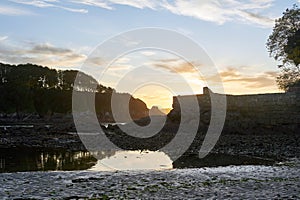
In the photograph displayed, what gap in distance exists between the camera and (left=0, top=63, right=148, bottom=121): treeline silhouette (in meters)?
124

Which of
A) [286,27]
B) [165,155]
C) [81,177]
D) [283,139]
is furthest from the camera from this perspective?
[286,27]

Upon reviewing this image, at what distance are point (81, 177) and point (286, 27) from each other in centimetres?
5151

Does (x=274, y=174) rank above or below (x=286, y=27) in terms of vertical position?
below

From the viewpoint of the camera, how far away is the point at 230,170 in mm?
22344

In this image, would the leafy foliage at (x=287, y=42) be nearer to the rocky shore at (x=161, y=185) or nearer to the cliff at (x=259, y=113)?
the cliff at (x=259, y=113)

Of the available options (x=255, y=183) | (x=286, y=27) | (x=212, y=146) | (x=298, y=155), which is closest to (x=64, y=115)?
(x=286, y=27)

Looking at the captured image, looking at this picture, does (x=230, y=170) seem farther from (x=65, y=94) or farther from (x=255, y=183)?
(x=65, y=94)

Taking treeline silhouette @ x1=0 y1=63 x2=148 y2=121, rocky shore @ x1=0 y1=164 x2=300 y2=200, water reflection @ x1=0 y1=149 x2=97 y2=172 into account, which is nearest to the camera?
rocky shore @ x1=0 y1=164 x2=300 y2=200

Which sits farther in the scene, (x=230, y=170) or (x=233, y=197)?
(x=230, y=170)

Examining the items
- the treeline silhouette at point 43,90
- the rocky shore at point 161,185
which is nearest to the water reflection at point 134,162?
the rocky shore at point 161,185

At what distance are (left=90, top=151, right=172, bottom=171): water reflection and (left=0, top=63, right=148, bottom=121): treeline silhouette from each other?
3878 inches

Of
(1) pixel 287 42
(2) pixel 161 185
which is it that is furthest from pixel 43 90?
(2) pixel 161 185

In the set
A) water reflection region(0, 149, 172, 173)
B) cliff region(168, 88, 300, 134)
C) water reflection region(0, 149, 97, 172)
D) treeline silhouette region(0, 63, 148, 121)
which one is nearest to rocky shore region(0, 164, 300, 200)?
water reflection region(0, 149, 172, 173)

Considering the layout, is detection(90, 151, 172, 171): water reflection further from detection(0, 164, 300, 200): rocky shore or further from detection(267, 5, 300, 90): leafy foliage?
detection(267, 5, 300, 90): leafy foliage
